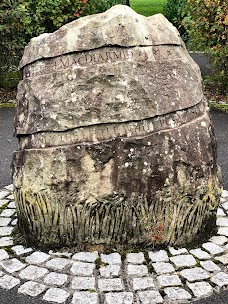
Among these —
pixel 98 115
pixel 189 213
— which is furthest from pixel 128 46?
pixel 189 213

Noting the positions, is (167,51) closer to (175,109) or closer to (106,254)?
(175,109)

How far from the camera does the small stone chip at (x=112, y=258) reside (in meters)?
4.06

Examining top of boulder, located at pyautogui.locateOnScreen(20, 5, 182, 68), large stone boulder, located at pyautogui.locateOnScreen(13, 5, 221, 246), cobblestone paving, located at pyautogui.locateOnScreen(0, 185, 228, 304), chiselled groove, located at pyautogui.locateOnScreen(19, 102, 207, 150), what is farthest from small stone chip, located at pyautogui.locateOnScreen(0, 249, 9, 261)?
top of boulder, located at pyautogui.locateOnScreen(20, 5, 182, 68)

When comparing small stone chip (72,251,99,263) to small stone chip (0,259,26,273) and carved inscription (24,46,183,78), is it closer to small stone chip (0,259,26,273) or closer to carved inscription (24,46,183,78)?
small stone chip (0,259,26,273)

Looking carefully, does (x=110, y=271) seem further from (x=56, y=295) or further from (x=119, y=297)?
(x=56, y=295)

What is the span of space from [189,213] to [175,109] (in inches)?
36.4

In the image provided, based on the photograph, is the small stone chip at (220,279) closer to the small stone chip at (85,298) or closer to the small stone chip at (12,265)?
the small stone chip at (85,298)

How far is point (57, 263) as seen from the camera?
4059 mm

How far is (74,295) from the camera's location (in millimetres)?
3645

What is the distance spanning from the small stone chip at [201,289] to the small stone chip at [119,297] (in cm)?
49

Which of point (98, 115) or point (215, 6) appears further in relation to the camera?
point (215, 6)

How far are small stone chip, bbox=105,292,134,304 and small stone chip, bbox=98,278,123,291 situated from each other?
2.4 inches

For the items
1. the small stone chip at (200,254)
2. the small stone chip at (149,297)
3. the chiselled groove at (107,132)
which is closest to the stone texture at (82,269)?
the small stone chip at (149,297)

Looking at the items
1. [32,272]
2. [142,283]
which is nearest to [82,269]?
[32,272]
